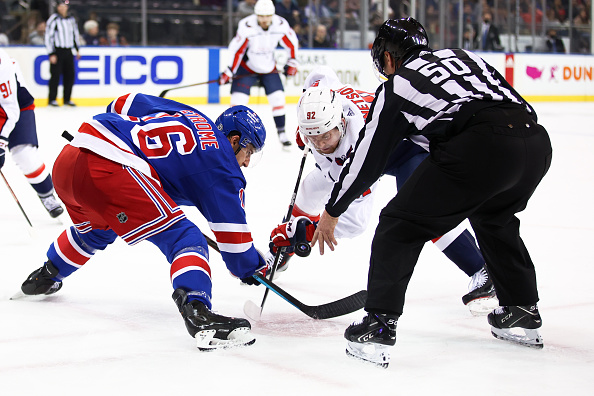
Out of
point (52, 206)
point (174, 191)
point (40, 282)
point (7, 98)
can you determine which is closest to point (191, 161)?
point (174, 191)

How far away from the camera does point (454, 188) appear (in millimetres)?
2137

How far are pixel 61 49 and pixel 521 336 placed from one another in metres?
8.56

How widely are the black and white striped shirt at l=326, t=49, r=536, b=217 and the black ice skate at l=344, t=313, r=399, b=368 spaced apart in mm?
345

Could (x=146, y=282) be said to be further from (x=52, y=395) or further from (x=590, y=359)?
(x=590, y=359)

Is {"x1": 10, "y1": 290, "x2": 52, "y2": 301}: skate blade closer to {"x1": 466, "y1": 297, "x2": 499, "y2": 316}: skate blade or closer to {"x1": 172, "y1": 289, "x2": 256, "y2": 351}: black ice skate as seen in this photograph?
{"x1": 172, "y1": 289, "x2": 256, "y2": 351}: black ice skate

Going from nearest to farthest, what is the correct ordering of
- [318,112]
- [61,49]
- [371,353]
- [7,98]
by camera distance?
[371,353], [318,112], [7,98], [61,49]

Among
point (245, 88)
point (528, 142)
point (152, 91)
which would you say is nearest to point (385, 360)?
point (528, 142)

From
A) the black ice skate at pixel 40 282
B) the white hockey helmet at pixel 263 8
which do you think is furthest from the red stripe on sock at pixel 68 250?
the white hockey helmet at pixel 263 8

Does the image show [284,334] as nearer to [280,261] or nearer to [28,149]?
[280,261]

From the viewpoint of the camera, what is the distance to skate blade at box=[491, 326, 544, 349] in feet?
7.89

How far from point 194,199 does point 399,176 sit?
84cm

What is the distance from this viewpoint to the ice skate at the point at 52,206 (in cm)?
446

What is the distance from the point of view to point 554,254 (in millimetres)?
3689

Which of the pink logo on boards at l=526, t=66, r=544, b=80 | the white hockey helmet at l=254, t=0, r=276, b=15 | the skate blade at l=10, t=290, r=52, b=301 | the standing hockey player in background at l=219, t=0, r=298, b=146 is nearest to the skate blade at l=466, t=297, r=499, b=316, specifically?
the skate blade at l=10, t=290, r=52, b=301
